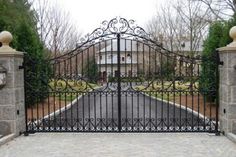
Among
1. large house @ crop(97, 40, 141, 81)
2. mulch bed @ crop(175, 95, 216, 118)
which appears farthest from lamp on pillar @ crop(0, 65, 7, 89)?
mulch bed @ crop(175, 95, 216, 118)

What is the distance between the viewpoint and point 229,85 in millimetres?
8719

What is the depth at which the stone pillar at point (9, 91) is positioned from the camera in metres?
8.98

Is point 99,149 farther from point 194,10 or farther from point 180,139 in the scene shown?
point 194,10

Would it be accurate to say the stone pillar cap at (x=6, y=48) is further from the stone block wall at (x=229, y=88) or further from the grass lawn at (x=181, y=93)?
the stone block wall at (x=229, y=88)

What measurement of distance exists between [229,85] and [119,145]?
2969 millimetres

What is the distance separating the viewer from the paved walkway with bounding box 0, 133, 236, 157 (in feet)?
24.0

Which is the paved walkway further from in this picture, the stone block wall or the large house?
the large house

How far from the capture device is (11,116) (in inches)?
357

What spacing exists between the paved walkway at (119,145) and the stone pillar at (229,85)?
1.28 feet

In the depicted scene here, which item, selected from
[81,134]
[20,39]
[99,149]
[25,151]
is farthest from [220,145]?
[20,39]

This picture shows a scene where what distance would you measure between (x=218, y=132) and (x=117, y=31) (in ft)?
11.8

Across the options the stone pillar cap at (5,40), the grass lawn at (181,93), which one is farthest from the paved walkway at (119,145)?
the stone pillar cap at (5,40)

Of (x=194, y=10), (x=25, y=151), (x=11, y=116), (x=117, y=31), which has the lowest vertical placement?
(x=25, y=151)

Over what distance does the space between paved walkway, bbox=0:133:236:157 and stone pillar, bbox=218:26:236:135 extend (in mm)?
389
